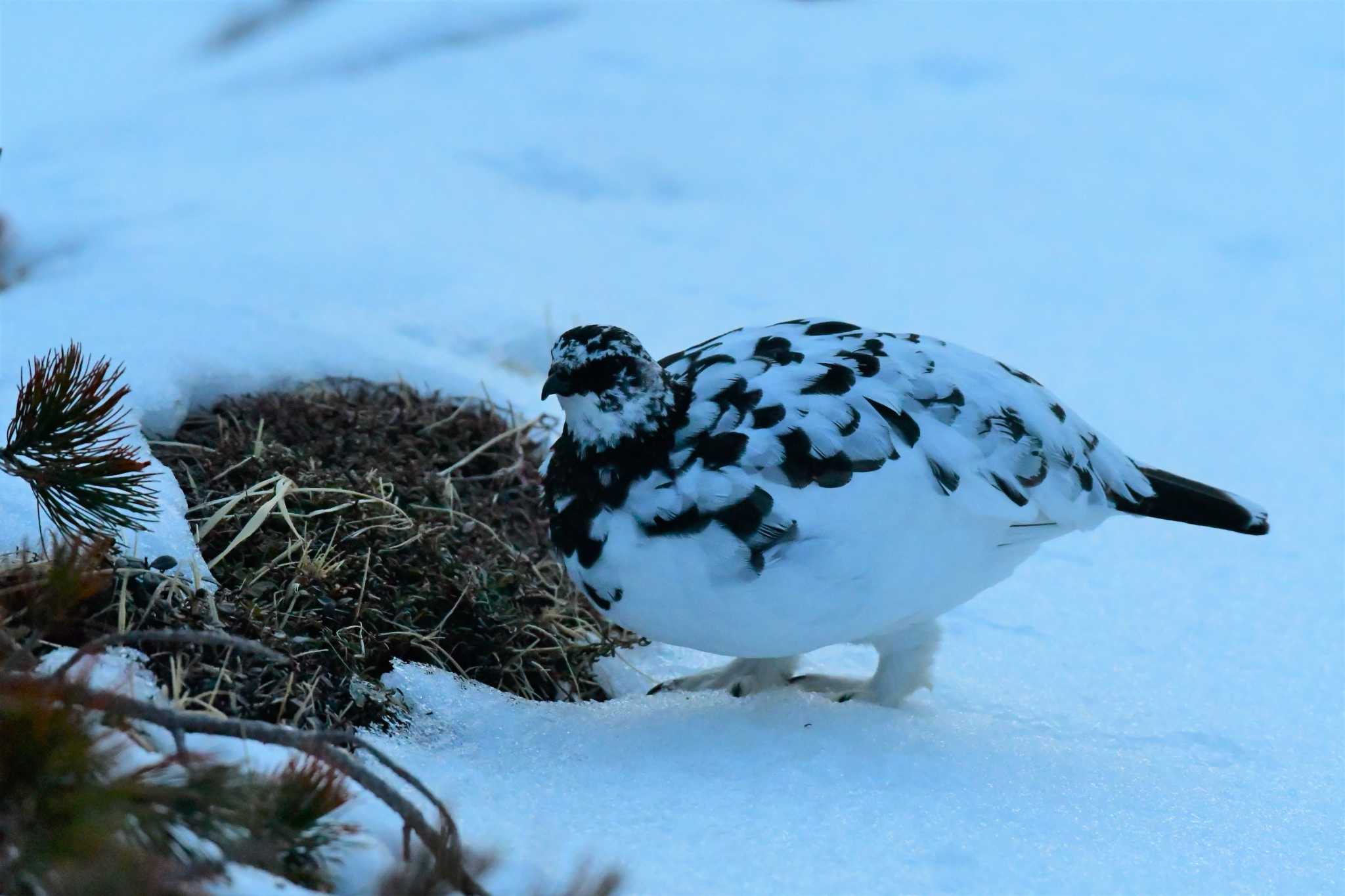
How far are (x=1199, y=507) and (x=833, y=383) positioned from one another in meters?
0.91

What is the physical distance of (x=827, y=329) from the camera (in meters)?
2.71

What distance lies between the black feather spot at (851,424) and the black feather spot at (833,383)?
0.15 feet

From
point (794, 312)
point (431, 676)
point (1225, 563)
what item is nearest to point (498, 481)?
point (431, 676)

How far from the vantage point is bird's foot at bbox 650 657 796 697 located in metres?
2.82

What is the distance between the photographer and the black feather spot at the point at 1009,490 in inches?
98.9

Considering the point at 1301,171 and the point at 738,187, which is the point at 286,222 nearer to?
the point at 738,187

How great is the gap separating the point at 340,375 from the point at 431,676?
1.36m

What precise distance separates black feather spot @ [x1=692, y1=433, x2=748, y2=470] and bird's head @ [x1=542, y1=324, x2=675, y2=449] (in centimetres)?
9

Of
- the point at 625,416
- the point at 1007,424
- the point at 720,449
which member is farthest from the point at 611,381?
the point at 1007,424

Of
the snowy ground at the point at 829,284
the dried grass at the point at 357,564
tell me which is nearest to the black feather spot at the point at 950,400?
the snowy ground at the point at 829,284

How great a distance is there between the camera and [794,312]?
4.71 meters

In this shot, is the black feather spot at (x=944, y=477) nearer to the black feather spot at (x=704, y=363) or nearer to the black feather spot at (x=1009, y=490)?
the black feather spot at (x=1009, y=490)

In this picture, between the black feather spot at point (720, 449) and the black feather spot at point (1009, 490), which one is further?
the black feather spot at point (1009, 490)

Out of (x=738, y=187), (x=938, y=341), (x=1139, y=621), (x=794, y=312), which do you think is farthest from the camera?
(x=738, y=187)
